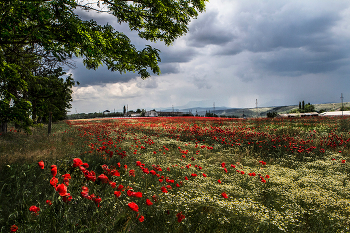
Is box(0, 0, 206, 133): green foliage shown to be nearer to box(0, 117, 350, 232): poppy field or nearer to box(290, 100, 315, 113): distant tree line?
box(0, 117, 350, 232): poppy field

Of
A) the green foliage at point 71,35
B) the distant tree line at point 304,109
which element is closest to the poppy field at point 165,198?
the green foliage at point 71,35

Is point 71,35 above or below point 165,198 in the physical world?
above

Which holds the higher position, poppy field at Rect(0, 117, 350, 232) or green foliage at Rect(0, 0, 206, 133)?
green foliage at Rect(0, 0, 206, 133)

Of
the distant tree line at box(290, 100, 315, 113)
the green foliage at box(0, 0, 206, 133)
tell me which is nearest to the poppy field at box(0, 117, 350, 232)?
the green foliage at box(0, 0, 206, 133)

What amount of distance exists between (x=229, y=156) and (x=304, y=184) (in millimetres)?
3069

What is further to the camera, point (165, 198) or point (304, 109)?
point (304, 109)

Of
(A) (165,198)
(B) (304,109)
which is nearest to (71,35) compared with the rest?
(A) (165,198)

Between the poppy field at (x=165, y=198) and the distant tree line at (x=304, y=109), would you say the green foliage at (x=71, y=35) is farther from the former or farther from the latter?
the distant tree line at (x=304, y=109)

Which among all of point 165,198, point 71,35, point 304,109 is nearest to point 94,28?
point 71,35

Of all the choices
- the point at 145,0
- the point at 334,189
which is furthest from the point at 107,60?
the point at 334,189

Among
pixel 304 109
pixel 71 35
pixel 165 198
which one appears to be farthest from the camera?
pixel 304 109

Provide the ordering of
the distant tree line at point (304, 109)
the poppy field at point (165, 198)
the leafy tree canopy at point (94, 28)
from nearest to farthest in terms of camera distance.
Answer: the poppy field at point (165, 198) → the leafy tree canopy at point (94, 28) → the distant tree line at point (304, 109)

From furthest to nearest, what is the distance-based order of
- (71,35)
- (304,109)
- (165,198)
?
(304,109) → (71,35) → (165,198)

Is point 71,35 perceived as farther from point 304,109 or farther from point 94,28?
point 304,109
